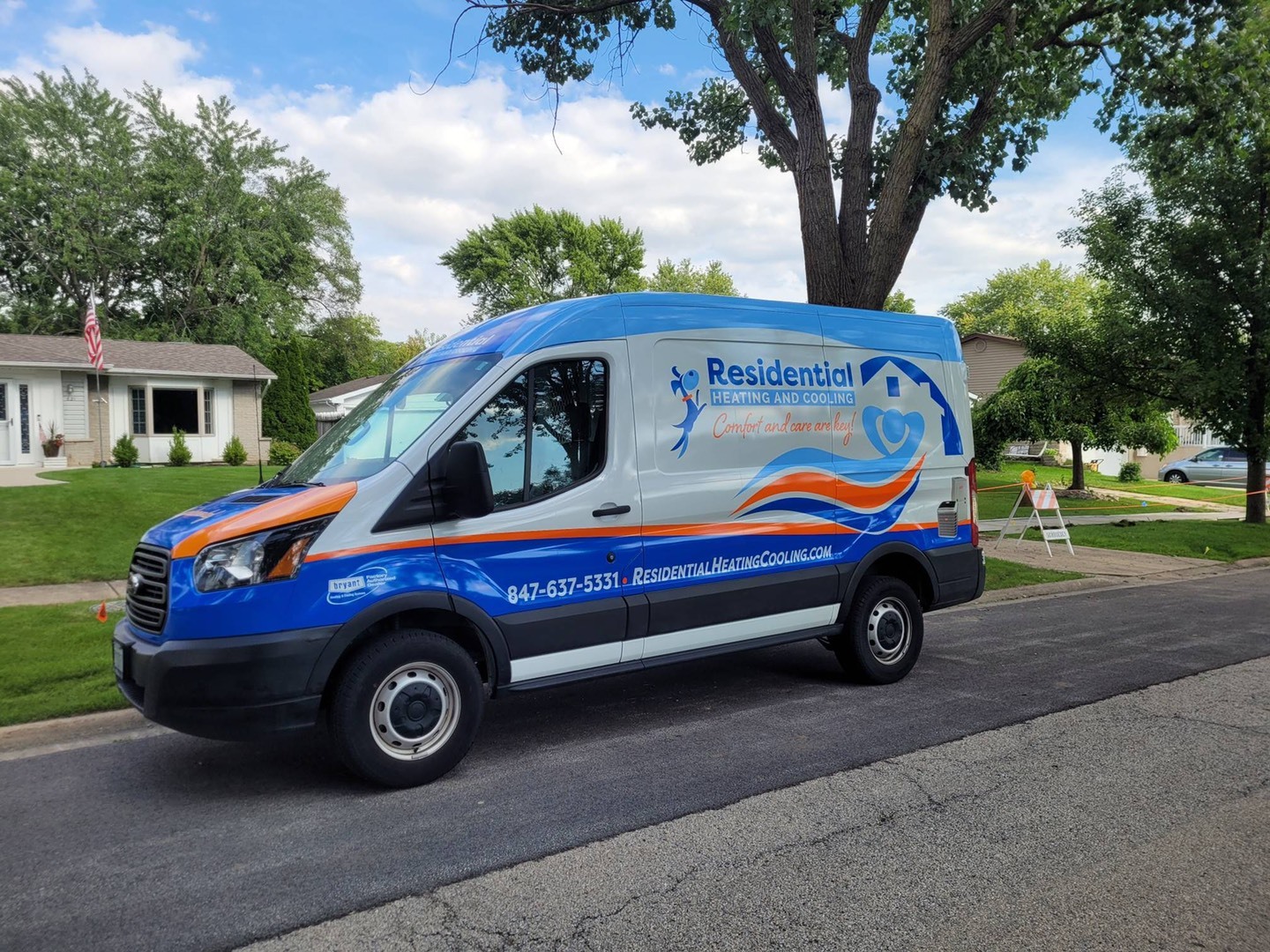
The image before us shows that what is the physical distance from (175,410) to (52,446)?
383cm

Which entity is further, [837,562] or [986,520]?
[986,520]

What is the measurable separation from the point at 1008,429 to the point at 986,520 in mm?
8468

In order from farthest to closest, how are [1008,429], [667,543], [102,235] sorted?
[102,235], [1008,429], [667,543]

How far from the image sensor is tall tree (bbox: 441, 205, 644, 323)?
49.8 m

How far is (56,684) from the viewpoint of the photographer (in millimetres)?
6250

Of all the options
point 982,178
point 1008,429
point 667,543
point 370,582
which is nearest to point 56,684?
point 370,582

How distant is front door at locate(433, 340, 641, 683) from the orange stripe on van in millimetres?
530

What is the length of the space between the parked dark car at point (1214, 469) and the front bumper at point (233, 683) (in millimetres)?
37487

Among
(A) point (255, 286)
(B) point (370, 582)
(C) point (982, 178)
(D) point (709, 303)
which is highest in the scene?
(A) point (255, 286)

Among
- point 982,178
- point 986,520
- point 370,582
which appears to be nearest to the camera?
point 370,582

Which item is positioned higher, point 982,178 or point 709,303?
point 982,178

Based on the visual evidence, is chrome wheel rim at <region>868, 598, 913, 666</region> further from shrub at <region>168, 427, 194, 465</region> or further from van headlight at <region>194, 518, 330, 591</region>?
shrub at <region>168, 427, 194, 465</region>

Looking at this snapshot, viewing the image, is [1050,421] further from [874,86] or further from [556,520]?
[556,520]

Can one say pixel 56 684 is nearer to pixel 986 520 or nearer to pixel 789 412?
pixel 789 412
